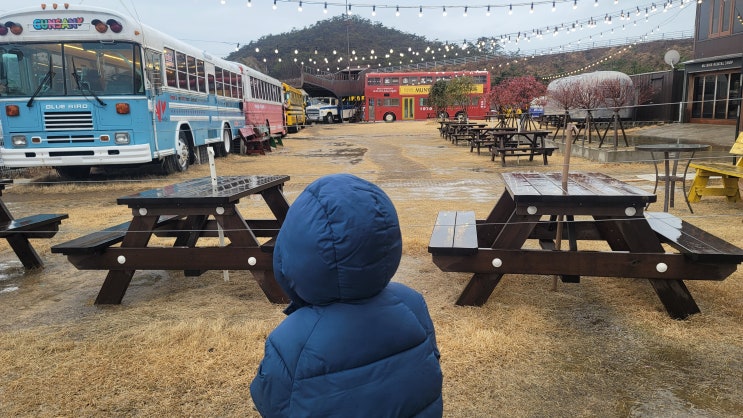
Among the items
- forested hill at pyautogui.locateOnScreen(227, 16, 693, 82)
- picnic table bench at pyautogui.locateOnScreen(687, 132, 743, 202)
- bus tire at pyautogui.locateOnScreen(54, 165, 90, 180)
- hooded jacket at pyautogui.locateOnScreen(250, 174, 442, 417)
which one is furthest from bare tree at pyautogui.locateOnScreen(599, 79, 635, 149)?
forested hill at pyautogui.locateOnScreen(227, 16, 693, 82)

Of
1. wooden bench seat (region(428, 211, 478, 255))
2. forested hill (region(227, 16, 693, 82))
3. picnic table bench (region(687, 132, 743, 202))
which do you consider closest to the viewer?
wooden bench seat (region(428, 211, 478, 255))

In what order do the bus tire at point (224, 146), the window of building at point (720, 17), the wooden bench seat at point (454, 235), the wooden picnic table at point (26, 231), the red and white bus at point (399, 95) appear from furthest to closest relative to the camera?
the red and white bus at point (399, 95), the window of building at point (720, 17), the bus tire at point (224, 146), the wooden picnic table at point (26, 231), the wooden bench seat at point (454, 235)

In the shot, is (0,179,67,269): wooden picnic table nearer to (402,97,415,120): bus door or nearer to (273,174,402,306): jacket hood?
(273,174,402,306): jacket hood

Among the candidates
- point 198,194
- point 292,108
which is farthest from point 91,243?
point 292,108

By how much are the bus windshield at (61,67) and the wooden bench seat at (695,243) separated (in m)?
9.10

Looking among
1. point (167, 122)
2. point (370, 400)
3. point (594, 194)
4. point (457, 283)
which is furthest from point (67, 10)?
point (370, 400)

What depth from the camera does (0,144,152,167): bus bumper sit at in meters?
8.95

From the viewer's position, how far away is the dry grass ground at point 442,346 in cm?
232

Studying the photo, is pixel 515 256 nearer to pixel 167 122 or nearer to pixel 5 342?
pixel 5 342

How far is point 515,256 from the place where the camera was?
318 cm

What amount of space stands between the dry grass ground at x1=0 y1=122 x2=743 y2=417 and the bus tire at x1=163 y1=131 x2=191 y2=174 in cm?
641

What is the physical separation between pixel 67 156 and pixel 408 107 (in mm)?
35871

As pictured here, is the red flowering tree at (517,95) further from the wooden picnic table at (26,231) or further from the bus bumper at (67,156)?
the wooden picnic table at (26,231)

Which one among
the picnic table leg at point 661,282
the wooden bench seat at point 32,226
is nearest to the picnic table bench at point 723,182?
the picnic table leg at point 661,282
